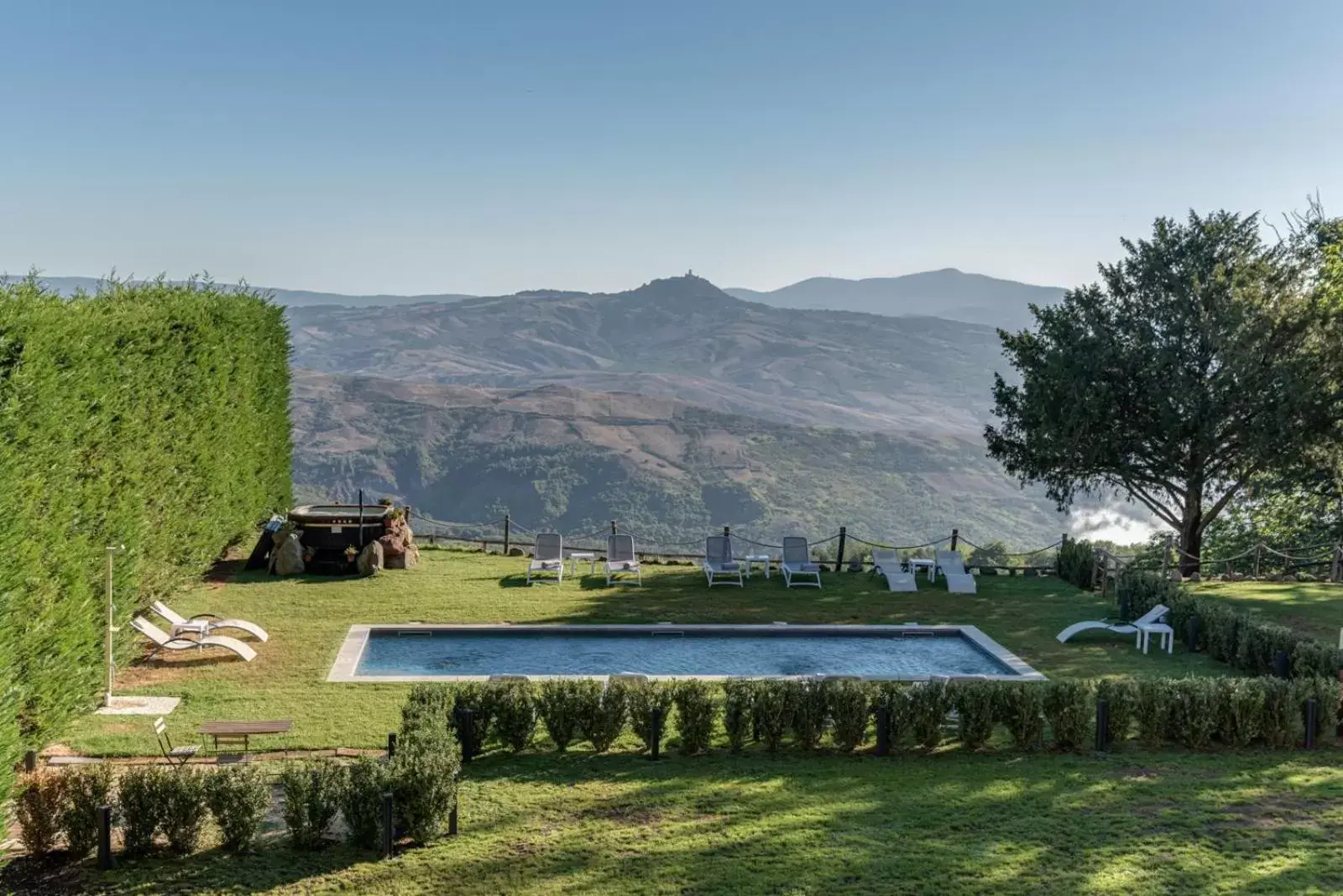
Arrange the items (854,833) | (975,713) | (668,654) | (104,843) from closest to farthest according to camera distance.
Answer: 1. (104,843)
2. (854,833)
3. (975,713)
4. (668,654)

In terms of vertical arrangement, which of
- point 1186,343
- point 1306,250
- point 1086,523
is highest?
point 1306,250

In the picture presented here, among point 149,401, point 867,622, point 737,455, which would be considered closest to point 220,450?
point 149,401

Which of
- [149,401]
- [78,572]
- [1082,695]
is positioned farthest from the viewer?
[149,401]

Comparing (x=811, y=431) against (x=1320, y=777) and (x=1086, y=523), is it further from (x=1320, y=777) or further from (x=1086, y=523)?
(x=1320, y=777)

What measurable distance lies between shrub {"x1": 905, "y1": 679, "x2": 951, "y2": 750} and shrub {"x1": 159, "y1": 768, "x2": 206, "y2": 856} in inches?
257

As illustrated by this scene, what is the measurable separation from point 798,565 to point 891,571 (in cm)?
183

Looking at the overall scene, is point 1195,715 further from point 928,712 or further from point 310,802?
point 310,802

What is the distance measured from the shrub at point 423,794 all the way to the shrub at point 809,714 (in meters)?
3.73

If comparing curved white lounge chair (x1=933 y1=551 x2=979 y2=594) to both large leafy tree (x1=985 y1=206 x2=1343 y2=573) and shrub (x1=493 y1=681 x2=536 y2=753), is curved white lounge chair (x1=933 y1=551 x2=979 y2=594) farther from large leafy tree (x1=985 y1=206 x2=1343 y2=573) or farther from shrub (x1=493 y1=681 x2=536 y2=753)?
shrub (x1=493 y1=681 x2=536 y2=753)

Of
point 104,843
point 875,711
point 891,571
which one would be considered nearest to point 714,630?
point 891,571

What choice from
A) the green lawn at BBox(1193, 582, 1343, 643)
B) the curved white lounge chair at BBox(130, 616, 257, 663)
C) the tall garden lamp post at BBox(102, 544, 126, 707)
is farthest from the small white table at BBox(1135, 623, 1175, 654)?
the tall garden lamp post at BBox(102, 544, 126, 707)

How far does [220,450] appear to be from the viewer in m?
17.2

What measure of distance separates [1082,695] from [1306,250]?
17.2 m

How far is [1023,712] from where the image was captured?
10.7 m
